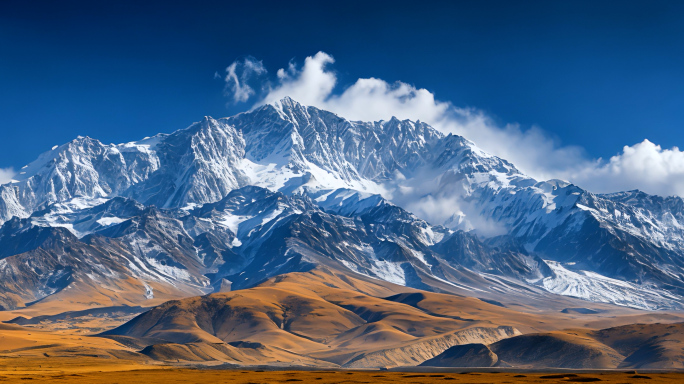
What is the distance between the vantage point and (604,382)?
6599 inches

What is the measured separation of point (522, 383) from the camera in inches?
6501

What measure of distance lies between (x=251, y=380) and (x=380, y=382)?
29351 millimetres

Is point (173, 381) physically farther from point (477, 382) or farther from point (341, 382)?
point (477, 382)

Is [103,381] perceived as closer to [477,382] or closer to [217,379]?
[217,379]

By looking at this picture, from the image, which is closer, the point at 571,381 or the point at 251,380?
the point at 571,381

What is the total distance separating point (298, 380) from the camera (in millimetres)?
181500

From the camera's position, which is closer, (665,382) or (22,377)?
(665,382)

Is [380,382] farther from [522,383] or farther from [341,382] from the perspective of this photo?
[522,383]

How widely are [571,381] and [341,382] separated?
1800 inches

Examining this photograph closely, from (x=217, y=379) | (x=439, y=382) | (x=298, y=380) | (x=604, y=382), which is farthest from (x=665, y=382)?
(x=217, y=379)

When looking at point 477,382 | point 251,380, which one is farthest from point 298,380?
point 477,382

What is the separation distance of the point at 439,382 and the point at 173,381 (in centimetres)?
5522

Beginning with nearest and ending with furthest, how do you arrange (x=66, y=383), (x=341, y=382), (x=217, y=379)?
(x=66, y=383), (x=341, y=382), (x=217, y=379)

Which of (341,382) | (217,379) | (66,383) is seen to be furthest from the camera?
(217,379)
